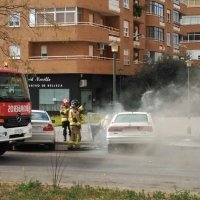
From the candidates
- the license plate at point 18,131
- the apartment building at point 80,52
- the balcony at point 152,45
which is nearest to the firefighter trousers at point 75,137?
the license plate at point 18,131

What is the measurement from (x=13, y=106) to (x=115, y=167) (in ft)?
11.6

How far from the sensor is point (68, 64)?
43.3 m

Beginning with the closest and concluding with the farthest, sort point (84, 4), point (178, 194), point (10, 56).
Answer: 1. point (178, 194)
2. point (10, 56)
3. point (84, 4)

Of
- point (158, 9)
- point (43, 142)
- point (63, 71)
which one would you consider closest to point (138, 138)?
point (43, 142)

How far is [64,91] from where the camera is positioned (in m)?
44.7

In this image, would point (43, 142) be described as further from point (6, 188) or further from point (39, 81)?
point (39, 81)

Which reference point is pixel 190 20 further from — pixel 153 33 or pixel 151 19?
pixel 151 19

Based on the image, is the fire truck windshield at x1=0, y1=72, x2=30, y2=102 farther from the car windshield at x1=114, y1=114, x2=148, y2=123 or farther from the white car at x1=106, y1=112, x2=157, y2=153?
the car windshield at x1=114, y1=114, x2=148, y2=123

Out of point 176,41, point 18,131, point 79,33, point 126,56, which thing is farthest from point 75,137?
point 176,41

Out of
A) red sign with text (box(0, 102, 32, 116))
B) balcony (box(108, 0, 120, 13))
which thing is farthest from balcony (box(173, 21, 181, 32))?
red sign with text (box(0, 102, 32, 116))

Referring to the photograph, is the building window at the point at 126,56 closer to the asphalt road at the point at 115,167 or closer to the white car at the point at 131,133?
the asphalt road at the point at 115,167

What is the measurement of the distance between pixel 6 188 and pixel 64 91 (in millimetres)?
34045

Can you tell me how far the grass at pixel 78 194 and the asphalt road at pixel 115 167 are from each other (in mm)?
1129

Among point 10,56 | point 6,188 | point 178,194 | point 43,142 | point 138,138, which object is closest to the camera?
point 178,194
